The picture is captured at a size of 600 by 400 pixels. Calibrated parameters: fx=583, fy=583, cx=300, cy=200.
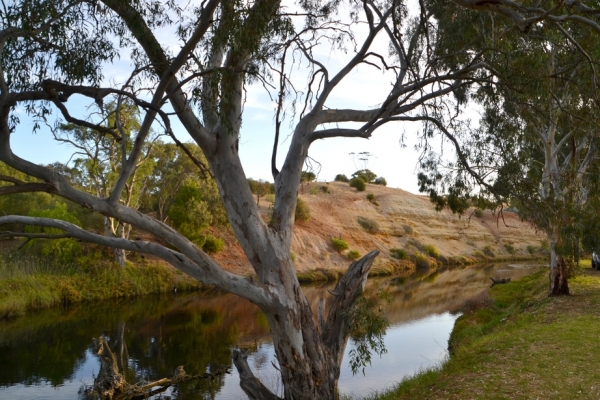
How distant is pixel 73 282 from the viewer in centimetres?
1808

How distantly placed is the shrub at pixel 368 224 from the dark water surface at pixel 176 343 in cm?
1782

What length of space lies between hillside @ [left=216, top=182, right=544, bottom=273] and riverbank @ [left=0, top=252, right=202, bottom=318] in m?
5.78

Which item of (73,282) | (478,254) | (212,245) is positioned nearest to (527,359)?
(73,282)

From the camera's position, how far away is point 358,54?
7750 millimetres

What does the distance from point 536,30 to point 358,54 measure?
243cm

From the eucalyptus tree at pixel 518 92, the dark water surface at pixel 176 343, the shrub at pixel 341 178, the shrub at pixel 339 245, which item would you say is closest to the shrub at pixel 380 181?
the shrub at pixel 341 178

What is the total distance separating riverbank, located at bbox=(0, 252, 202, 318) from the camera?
16.0 meters

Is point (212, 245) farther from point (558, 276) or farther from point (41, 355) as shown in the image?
point (558, 276)

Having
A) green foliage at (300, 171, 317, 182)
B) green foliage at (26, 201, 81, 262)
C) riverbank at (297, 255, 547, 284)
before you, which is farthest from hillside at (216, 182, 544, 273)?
green foliage at (300, 171, 317, 182)

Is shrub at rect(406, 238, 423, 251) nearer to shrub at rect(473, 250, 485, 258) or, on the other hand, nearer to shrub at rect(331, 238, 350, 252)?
shrub at rect(473, 250, 485, 258)

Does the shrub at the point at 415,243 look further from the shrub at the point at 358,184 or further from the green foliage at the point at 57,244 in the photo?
the green foliage at the point at 57,244

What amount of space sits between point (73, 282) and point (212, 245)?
27.8 feet

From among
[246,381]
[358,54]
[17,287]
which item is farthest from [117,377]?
[17,287]

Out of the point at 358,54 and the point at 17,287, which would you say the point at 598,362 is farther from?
the point at 17,287
